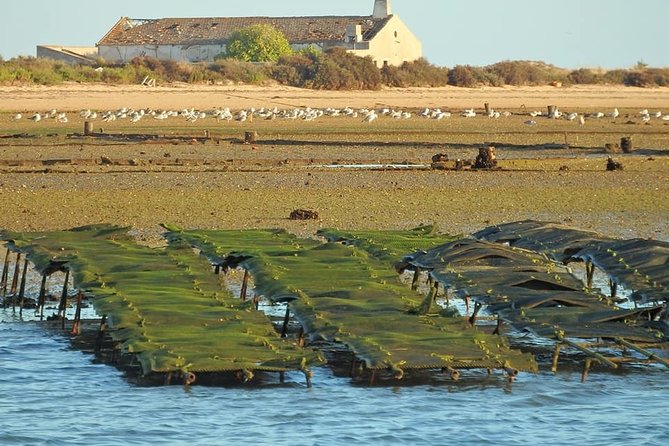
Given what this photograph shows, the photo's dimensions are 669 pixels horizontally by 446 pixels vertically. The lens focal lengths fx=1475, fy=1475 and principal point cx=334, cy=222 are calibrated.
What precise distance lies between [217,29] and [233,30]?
163cm

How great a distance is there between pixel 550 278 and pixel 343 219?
743cm

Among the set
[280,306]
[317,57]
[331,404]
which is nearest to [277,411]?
[331,404]

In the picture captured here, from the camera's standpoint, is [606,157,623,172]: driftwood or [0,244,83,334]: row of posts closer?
[0,244,83,334]: row of posts

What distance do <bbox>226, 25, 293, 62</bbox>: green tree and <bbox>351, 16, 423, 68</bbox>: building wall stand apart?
15.4 feet

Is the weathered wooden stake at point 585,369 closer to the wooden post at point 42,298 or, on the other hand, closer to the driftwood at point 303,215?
the wooden post at point 42,298

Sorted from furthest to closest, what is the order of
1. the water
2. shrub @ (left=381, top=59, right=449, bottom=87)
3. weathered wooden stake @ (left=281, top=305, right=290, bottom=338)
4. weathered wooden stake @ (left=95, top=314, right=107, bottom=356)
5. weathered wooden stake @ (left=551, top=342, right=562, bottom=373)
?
1. shrub @ (left=381, top=59, right=449, bottom=87)
2. weathered wooden stake @ (left=281, top=305, right=290, bottom=338)
3. weathered wooden stake @ (left=95, top=314, right=107, bottom=356)
4. weathered wooden stake @ (left=551, top=342, right=562, bottom=373)
5. the water

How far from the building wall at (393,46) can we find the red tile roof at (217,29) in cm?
65

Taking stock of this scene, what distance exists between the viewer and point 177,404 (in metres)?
10.9

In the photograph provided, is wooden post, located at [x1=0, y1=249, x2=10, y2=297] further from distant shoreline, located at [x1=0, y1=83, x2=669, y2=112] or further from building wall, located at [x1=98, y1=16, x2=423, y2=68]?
building wall, located at [x1=98, y1=16, x2=423, y2=68]

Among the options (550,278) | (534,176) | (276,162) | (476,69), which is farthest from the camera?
(476,69)

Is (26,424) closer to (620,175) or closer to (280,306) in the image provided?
(280,306)

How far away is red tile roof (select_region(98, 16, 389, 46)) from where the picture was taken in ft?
296

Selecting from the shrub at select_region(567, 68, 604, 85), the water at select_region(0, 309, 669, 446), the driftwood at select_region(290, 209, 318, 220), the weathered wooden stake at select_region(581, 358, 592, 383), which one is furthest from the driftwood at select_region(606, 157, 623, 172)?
the shrub at select_region(567, 68, 604, 85)

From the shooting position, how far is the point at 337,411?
1092cm
